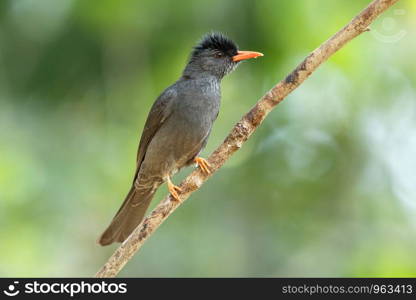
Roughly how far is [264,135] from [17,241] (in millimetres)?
3198

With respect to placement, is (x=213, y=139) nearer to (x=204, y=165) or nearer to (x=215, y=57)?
(x=215, y=57)

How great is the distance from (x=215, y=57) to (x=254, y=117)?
5.59 feet

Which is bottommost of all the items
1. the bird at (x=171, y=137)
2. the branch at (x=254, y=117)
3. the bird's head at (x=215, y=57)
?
the branch at (x=254, y=117)

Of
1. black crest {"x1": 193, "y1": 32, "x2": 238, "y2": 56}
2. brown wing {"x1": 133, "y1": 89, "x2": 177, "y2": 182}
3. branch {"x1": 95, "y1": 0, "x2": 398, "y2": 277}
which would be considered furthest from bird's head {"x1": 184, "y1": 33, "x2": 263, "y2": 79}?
branch {"x1": 95, "y1": 0, "x2": 398, "y2": 277}

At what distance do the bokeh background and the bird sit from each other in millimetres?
866

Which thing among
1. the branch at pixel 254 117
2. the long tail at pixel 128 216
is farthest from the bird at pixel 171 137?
the branch at pixel 254 117

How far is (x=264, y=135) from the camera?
7.48m

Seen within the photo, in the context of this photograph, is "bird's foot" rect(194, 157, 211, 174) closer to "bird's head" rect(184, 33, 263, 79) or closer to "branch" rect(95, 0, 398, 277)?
"branch" rect(95, 0, 398, 277)

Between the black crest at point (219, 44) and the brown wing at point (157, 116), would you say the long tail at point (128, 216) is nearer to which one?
the brown wing at point (157, 116)

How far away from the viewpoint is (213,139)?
7.21 meters

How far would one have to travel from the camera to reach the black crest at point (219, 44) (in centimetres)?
549

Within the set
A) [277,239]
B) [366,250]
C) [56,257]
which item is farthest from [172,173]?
[277,239]

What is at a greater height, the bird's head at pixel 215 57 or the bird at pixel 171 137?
the bird's head at pixel 215 57

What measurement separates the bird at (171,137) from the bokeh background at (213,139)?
2.84ft
